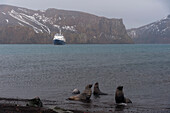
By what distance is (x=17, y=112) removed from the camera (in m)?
16.9

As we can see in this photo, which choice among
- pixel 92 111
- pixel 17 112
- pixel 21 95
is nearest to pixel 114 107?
pixel 92 111

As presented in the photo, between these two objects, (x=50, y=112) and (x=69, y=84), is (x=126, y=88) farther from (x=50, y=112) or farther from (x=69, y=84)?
(x=50, y=112)

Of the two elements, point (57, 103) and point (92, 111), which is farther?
point (57, 103)

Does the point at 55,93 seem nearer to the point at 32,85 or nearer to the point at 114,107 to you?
the point at 32,85

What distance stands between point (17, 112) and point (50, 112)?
177 centimetres

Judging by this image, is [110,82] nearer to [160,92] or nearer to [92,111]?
[160,92]

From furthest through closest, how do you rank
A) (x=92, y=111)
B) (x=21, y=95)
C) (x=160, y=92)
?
(x=160, y=92) < (x=21, y=95) < (x=92, y=111)

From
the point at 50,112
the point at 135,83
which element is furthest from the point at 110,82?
the point at 50,112

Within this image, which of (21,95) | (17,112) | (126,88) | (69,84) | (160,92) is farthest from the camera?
(69,84)

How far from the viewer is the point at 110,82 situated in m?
34.8

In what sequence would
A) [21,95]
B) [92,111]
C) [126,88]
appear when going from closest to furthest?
1. [92,111]
2. [21,95]
3. [126,88]

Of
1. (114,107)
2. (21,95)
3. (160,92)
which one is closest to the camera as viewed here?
(114,107)

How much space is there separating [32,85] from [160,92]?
12.7m

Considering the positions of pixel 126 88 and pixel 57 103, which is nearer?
pixel 57 103
